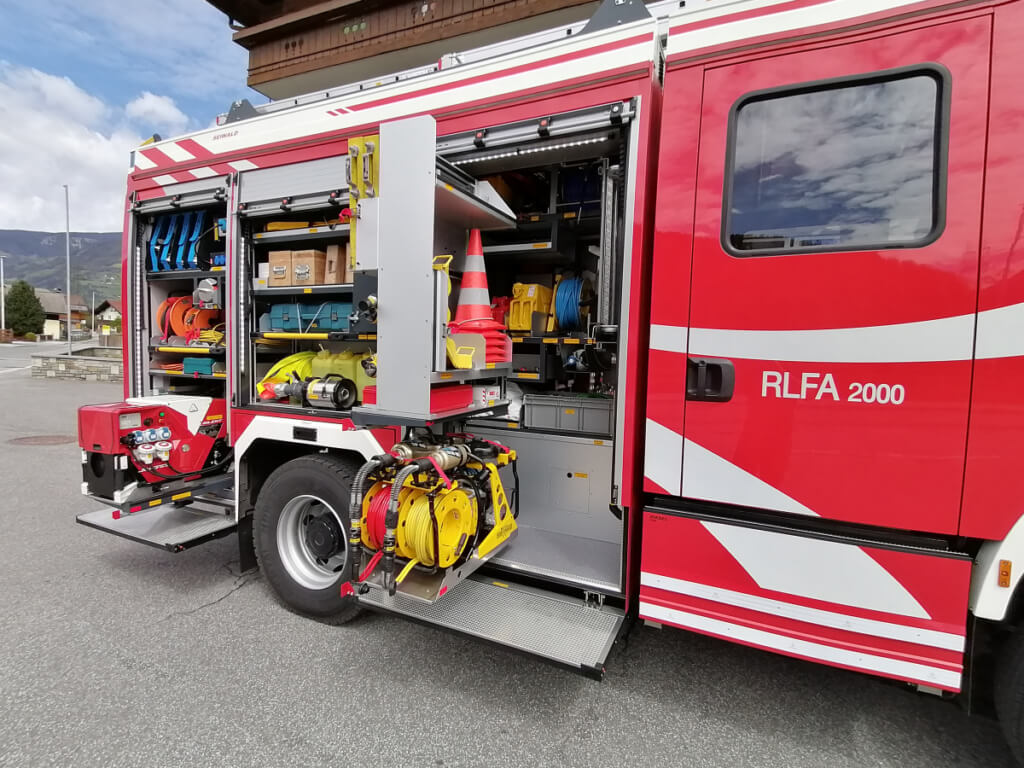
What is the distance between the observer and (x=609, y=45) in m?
2.40

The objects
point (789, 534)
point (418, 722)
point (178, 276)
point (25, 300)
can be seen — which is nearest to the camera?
point (789, 534)

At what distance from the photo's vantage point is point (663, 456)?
223 centimetres

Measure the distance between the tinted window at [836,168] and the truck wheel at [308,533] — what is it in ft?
8.30

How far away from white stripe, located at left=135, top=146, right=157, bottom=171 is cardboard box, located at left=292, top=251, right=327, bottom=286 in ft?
5.25

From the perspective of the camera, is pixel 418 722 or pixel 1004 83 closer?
pixel 1004 83

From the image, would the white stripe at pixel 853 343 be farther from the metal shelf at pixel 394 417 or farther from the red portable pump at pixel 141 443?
the red portable pump at pixel 141 443

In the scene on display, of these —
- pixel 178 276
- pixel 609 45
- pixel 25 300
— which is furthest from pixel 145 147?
pixel 25 300

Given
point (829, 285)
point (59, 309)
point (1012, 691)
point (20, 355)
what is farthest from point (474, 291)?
point (59, 309)

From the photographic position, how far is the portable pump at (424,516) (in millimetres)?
2355

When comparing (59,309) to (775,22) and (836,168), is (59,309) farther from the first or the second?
(836,168)

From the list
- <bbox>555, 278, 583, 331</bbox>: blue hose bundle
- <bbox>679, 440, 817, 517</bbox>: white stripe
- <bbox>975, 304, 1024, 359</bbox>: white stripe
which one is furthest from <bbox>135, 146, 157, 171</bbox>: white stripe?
<bbox>975, 304, 1024, 359</bbox>: white stripe

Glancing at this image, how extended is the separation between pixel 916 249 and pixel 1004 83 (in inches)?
23.2

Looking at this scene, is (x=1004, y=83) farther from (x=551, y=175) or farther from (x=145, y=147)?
(x=145, y=147)

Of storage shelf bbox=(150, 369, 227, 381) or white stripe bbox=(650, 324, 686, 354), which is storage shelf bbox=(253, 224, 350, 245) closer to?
storage shelf bbox=(150, 369, 227, 381)
